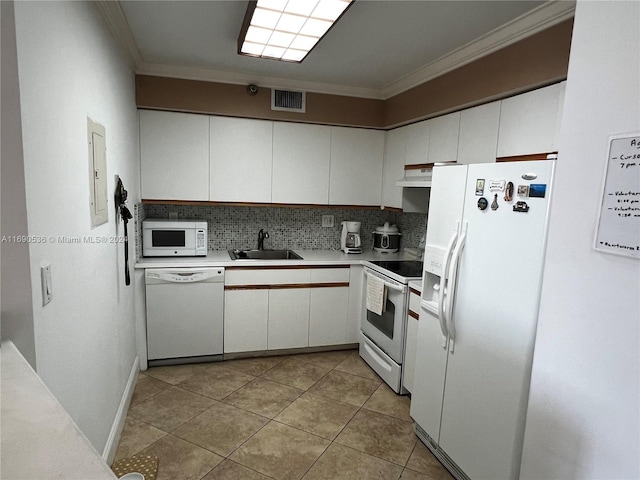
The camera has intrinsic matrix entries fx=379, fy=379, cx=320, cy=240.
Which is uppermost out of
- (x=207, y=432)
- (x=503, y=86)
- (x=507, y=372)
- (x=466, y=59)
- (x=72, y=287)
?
(x=466, y=59)

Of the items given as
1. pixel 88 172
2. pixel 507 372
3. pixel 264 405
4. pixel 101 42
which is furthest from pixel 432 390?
pixel 101 42

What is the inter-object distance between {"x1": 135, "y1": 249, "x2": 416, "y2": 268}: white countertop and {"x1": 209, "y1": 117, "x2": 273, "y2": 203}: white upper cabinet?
1.82ft

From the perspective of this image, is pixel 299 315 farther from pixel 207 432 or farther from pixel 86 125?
pixel 86 125

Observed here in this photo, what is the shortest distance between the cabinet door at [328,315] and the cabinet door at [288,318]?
2.6 inches

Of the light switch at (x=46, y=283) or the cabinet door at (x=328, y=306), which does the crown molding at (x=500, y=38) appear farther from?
the light switch at (x=46, y=283)

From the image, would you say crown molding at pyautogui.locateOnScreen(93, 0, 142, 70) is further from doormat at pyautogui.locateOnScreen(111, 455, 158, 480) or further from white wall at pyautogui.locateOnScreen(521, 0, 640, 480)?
doormat at pyautogui.locateOnScreen(111, 455, 158, 480)

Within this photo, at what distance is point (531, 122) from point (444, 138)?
78 cm

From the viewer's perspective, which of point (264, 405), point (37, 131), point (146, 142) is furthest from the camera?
point (146, 142)

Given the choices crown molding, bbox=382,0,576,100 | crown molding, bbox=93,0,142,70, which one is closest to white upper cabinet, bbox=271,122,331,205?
crown molding, bbox=382,0,576,100

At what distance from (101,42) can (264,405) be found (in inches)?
95.5

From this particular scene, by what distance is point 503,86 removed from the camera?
2254mm

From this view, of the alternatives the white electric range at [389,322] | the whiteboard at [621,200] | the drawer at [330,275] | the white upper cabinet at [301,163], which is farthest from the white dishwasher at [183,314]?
the whiteboard at [621,200]

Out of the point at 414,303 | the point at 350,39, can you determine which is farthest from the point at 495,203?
the point at 350,39

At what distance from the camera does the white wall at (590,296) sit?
1082 millimetres
